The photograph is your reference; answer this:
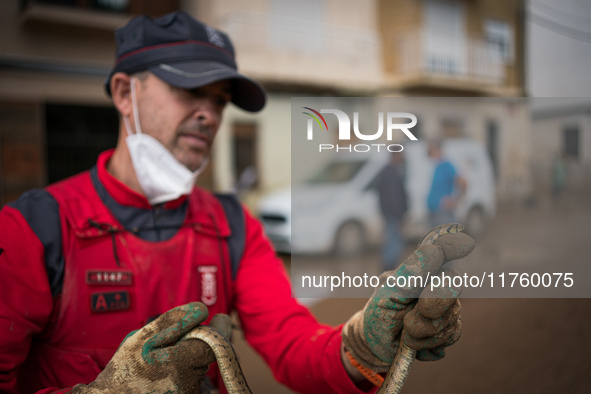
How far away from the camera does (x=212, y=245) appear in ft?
5.69

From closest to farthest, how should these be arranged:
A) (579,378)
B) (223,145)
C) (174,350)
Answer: (174,350), (579,378), (223,145)

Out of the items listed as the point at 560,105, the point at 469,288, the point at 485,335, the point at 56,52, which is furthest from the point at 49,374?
the point at 56,52

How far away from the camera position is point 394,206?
1.60 meters

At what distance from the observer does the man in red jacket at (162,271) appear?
1136 mm

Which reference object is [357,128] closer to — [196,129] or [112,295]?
[196,129]

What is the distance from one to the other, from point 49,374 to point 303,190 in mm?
923

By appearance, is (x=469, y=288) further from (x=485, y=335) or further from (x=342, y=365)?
(x=485, y=335)

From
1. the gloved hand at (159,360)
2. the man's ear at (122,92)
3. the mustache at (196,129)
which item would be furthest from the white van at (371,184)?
the man's ear at (122,92)

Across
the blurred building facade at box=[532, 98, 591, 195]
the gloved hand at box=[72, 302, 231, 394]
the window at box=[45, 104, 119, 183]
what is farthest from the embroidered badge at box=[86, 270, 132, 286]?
the window at box=[45, 104, 119, 183]

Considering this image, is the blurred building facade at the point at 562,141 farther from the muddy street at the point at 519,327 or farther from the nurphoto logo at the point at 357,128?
the nurphoto logo at the point at 357,128

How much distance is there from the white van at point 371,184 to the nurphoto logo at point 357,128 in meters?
0.04

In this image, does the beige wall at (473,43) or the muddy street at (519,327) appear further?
the beige wall at (473,43)

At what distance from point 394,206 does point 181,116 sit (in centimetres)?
78

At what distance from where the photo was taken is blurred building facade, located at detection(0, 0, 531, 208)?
4.19 m
